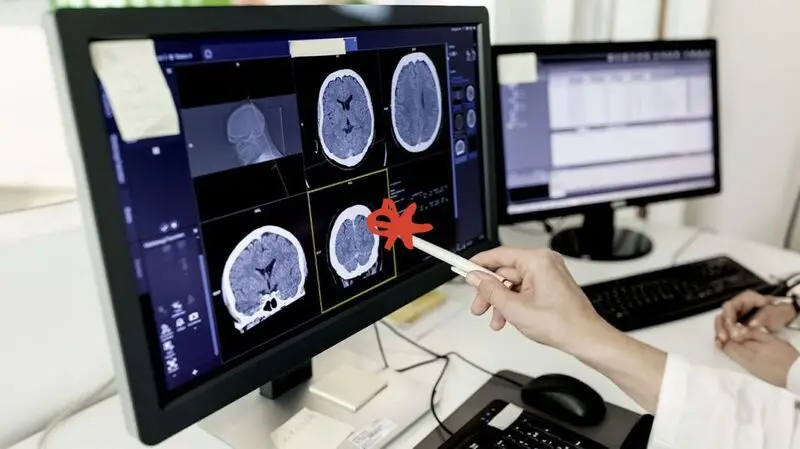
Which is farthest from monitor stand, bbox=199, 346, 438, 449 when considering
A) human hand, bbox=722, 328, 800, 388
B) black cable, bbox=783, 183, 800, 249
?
black cable, bbox=783, 183, 800, 249

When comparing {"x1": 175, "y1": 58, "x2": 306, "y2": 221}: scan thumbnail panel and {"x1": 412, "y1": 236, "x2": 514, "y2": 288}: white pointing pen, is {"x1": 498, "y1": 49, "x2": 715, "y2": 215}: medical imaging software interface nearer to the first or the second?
{"x1": 412, "y1": 236, "x2": 514, "y2": 288}: white pointing pen

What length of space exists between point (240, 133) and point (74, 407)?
507mm

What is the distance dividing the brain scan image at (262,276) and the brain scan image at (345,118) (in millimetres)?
114

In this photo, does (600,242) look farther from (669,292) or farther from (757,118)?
(757,118)

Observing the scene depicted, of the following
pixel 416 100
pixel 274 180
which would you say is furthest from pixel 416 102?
pixel 274 180

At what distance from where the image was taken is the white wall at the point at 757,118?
1771 millimetres

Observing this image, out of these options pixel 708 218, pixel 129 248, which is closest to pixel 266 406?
pixel 129 248

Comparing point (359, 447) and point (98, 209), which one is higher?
point (98, 209)

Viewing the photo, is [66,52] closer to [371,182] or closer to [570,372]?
[371,182]

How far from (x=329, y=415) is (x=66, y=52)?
529 mm

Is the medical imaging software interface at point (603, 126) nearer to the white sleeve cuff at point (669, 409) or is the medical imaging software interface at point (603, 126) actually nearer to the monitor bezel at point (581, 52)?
the monitor bezel at point (581, 52)

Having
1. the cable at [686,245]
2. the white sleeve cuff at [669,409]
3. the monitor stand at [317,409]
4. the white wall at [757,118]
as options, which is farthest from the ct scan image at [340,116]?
the white wall at [757,118]

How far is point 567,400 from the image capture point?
81 cm

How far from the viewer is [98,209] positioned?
520 millimetres
